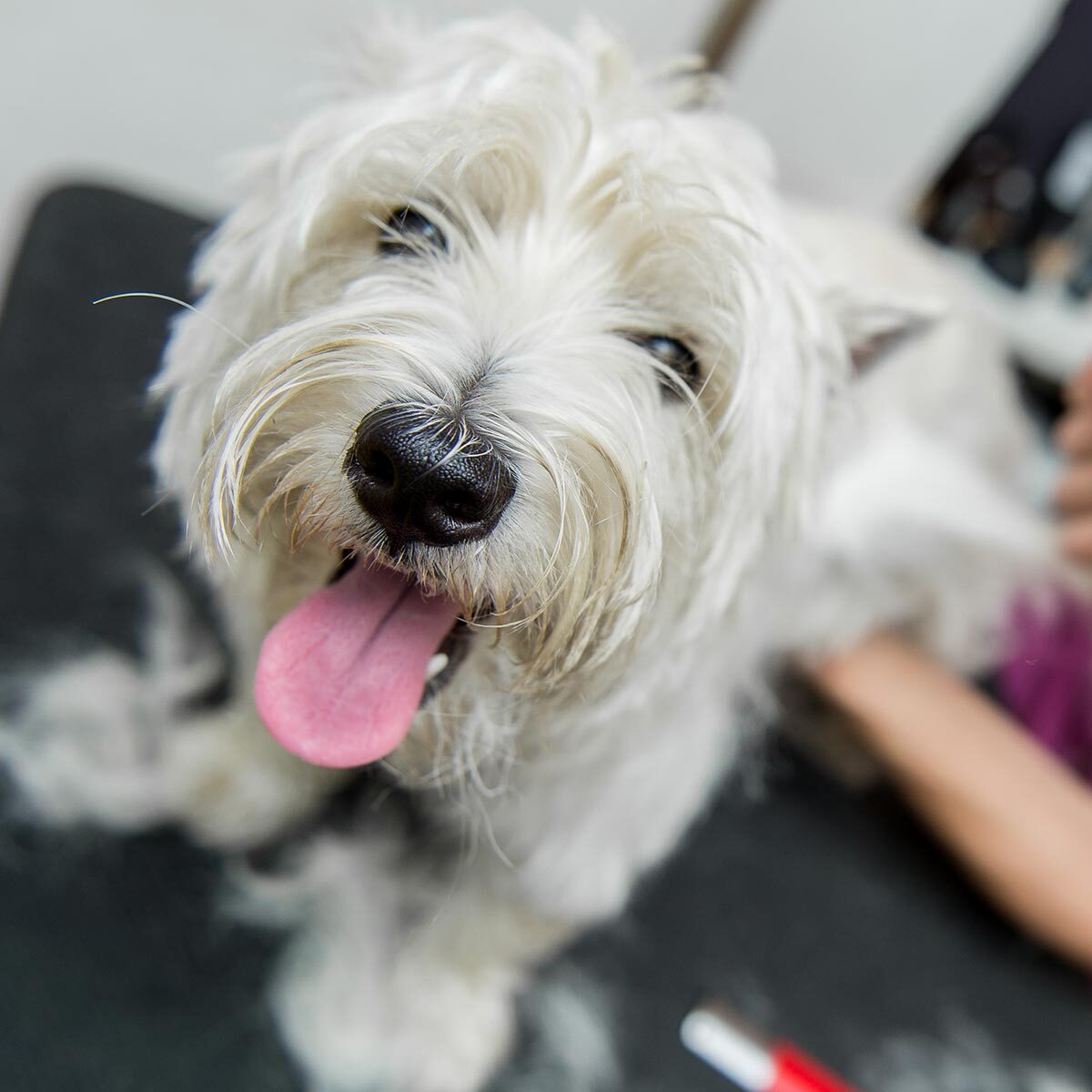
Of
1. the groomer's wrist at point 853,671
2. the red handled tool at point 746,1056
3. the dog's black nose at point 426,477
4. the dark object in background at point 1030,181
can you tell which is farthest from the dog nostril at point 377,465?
the dark object in background at point 1030,181

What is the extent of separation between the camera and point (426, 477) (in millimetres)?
546

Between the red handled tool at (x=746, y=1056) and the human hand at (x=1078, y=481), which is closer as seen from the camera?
the red handled tool at (x=746, y=1056)

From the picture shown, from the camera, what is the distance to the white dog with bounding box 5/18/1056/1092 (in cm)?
61

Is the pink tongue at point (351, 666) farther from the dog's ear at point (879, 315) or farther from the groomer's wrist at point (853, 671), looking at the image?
the groomer's wrist at point (853, 671)

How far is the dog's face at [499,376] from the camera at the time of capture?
0.59m

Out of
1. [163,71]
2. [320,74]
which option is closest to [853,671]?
[320,74]

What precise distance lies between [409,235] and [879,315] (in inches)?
17.8

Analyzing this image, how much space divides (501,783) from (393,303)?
1.53ft

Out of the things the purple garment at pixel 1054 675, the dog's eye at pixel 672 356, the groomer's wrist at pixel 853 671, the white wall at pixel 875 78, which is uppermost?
the white wall at pixel 875 78

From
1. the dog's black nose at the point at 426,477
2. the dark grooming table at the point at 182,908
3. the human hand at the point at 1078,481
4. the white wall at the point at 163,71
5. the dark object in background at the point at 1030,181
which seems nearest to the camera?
the dog's black nose at the point at 426,477

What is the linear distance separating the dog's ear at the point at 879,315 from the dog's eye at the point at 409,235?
0.38 meters

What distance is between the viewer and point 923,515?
127cm

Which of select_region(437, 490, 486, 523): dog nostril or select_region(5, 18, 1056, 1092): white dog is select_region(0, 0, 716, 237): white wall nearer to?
select_region(5, 18, 1056, 1092): white dog

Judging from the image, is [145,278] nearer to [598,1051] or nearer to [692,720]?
[692,720]
